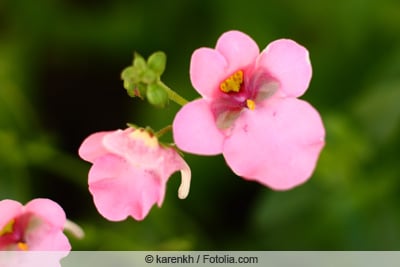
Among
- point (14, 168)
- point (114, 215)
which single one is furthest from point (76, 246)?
point (114, 215)

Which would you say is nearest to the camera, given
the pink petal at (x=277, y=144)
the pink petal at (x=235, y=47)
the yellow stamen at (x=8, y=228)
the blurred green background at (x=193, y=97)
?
the pink petal at (x=277, y=144)

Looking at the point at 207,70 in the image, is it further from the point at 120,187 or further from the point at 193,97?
the point at 193,97

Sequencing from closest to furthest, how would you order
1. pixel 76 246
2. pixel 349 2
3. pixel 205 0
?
pixel 76 246
pixel 349 2
pixel 205 0

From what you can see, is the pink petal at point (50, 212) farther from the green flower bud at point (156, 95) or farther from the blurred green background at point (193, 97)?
the blurred green background at point (193, 97)

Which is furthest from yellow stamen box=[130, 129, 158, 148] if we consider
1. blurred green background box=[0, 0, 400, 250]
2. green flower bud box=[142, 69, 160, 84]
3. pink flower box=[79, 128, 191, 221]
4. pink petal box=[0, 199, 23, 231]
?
blurred green background box=[0, 0, 400, 250]

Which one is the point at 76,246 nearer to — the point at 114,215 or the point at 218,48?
the point at 114,215

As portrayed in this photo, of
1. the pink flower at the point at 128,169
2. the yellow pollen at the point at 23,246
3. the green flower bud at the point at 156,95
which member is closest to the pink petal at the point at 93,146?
the pink flower at the point at 128,169

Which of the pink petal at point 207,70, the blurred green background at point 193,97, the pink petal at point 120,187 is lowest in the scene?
the pink petal at point 120,187

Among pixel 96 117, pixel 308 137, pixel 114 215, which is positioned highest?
pixel 96 117
